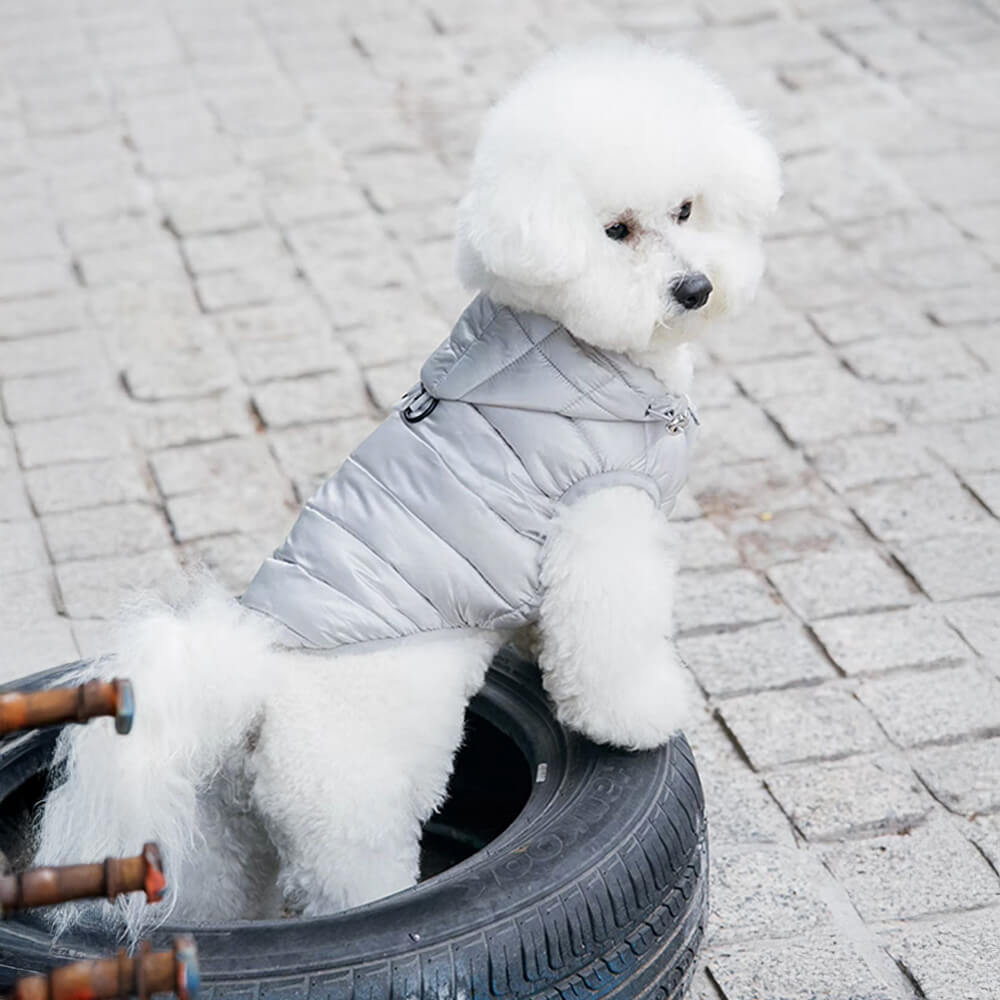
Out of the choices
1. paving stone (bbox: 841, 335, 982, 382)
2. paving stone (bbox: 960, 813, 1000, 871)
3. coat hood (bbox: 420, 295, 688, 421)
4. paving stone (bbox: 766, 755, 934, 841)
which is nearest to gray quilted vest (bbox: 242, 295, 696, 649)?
coat hood (bbox: 420, 295, 688, 421)

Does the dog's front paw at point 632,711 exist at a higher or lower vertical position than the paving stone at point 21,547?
higher

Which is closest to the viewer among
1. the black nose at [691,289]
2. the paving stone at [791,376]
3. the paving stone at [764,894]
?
the black nose at [691,289]

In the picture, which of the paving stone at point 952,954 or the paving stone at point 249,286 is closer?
the paving stone at point 952,954

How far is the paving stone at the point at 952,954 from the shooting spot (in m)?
3.07

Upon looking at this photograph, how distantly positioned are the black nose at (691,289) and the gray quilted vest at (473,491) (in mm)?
175

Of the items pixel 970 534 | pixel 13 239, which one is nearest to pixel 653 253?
pixel 970 534

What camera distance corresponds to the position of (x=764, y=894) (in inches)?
131

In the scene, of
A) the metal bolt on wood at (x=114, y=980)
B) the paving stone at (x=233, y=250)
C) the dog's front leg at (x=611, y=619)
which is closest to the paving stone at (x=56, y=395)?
the paving stone at (x=233, y=250)

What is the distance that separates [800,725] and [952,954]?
80 centimetres

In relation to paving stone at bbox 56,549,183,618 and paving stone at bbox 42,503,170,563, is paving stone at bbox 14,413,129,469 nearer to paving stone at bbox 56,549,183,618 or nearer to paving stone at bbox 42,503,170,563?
paving stone at bbox 42,503,170,563

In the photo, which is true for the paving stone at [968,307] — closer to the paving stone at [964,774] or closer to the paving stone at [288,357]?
the paving stone at [288,357]

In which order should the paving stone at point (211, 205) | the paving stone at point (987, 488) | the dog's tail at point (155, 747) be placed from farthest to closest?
the paving stone at point (211, 205), the paving stone at point (987, 488), the dog's tail at point (155, 747)

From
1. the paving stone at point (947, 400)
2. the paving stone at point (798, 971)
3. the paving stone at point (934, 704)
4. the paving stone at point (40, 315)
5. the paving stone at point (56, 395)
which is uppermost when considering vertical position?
the paving stone at point (798, 971)

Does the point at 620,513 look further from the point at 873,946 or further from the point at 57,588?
the point at 57,588
